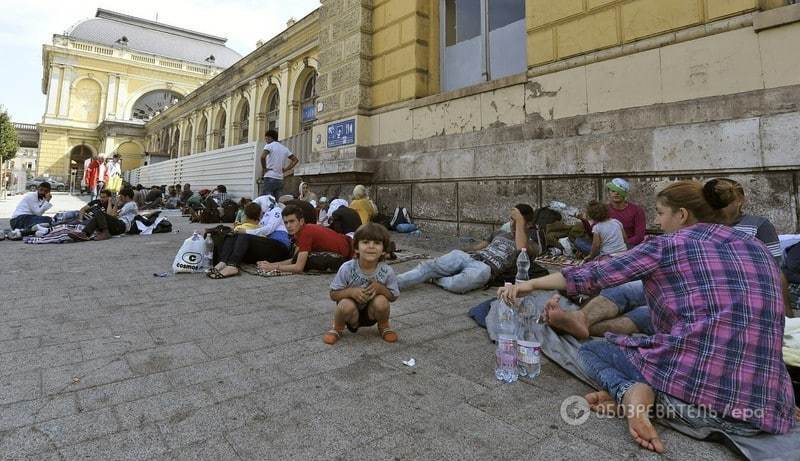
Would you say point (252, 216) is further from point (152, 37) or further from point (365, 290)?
point (152, 37)

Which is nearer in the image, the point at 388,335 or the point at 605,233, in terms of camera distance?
the point at 388,335

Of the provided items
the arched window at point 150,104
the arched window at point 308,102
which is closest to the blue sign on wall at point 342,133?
the arched window at point 308,102

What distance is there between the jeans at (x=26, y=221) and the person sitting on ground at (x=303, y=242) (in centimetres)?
611

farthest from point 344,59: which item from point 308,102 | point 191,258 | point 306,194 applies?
point 308,102

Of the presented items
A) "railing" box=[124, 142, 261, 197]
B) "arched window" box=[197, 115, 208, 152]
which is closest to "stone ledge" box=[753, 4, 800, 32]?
"railing" box=[124, 142, 261, 197]

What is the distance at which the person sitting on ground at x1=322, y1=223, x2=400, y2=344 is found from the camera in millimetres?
2730

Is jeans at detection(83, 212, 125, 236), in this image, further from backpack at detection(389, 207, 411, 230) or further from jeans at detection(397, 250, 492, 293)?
jeans at detection(397, 250, 492, 293)

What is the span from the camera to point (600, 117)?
5.45 meters

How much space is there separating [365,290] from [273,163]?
615cm

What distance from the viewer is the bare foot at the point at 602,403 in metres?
1.82

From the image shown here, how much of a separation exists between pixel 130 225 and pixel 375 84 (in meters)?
5.98

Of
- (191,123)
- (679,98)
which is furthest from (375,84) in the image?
(191,123)

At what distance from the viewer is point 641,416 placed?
64.9 inches

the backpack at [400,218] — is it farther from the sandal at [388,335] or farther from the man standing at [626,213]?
the sandal at [388,335]
